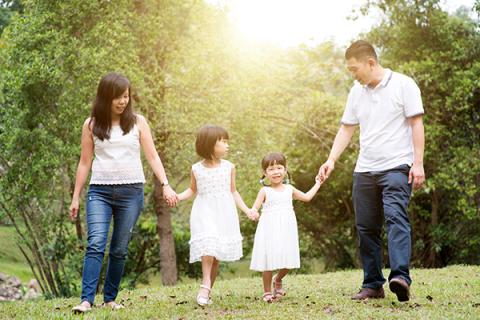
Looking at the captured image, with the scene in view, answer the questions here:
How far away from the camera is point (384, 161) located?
5.74 metres

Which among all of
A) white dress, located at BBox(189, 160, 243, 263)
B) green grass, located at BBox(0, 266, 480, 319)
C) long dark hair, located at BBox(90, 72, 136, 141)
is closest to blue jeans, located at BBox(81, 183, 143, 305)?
green grass, located at BBox(0, 266, 480, 319)

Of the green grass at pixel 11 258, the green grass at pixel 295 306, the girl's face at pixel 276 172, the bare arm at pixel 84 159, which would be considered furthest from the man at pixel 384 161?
the green grass at pixel 11 258

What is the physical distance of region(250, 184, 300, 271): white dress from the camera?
6192 mm

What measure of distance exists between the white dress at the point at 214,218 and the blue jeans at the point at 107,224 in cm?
58

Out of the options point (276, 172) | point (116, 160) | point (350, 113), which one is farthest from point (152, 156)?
point (350, 113)

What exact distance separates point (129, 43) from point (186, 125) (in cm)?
197

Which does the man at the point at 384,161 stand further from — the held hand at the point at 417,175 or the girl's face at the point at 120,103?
the girl's face at the point at 120,103

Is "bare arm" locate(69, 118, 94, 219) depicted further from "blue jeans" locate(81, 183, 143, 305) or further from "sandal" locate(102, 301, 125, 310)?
"sandal" locate(102, 301, 125, 310)

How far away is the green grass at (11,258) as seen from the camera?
48.5 ft

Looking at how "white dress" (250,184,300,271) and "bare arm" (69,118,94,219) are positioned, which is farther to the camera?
"white dress" (250,184,300,271)

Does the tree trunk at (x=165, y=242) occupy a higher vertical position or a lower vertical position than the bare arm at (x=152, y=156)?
lower

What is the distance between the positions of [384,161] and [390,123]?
1.06ft

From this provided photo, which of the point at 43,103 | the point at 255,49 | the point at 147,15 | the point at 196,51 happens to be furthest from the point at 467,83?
the point at 43,103

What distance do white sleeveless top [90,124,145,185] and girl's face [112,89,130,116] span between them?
5.7 inches
